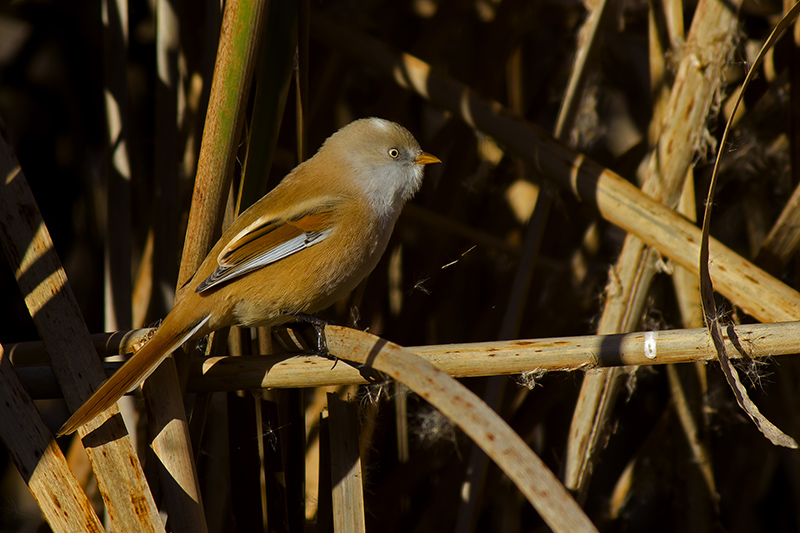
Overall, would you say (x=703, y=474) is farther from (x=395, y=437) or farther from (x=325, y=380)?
(x=325, y=380)

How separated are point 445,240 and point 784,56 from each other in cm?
141

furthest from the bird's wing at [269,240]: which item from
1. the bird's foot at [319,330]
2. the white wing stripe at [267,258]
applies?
the bird's foot at [319,330]

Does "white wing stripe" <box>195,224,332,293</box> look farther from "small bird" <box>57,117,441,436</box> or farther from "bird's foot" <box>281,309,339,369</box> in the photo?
"bird's foot" <box>281,309,339,369</box>

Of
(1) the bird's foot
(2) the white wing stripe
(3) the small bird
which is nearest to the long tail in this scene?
(3) the small bird

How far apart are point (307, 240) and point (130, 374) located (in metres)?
0.64

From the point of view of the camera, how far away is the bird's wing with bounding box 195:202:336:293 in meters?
1.73

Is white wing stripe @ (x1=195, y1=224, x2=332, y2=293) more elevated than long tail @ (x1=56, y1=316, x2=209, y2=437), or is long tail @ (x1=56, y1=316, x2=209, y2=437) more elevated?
white wing stripe @ (x1=195, y1=224, x2=332, y2=293)

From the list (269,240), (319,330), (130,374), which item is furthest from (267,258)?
(130,374)

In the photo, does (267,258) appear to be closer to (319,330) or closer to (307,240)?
(307,240)

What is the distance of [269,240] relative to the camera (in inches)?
72.9

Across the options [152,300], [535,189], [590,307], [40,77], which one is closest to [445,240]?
[535,189]

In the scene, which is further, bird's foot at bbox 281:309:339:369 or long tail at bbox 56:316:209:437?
bird's foot at bbox 281:309:339:369

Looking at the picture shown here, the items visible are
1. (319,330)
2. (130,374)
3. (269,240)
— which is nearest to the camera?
(130,374)

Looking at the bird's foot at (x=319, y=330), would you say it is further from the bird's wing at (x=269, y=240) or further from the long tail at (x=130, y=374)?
the long tail at (x=130, y=374)
